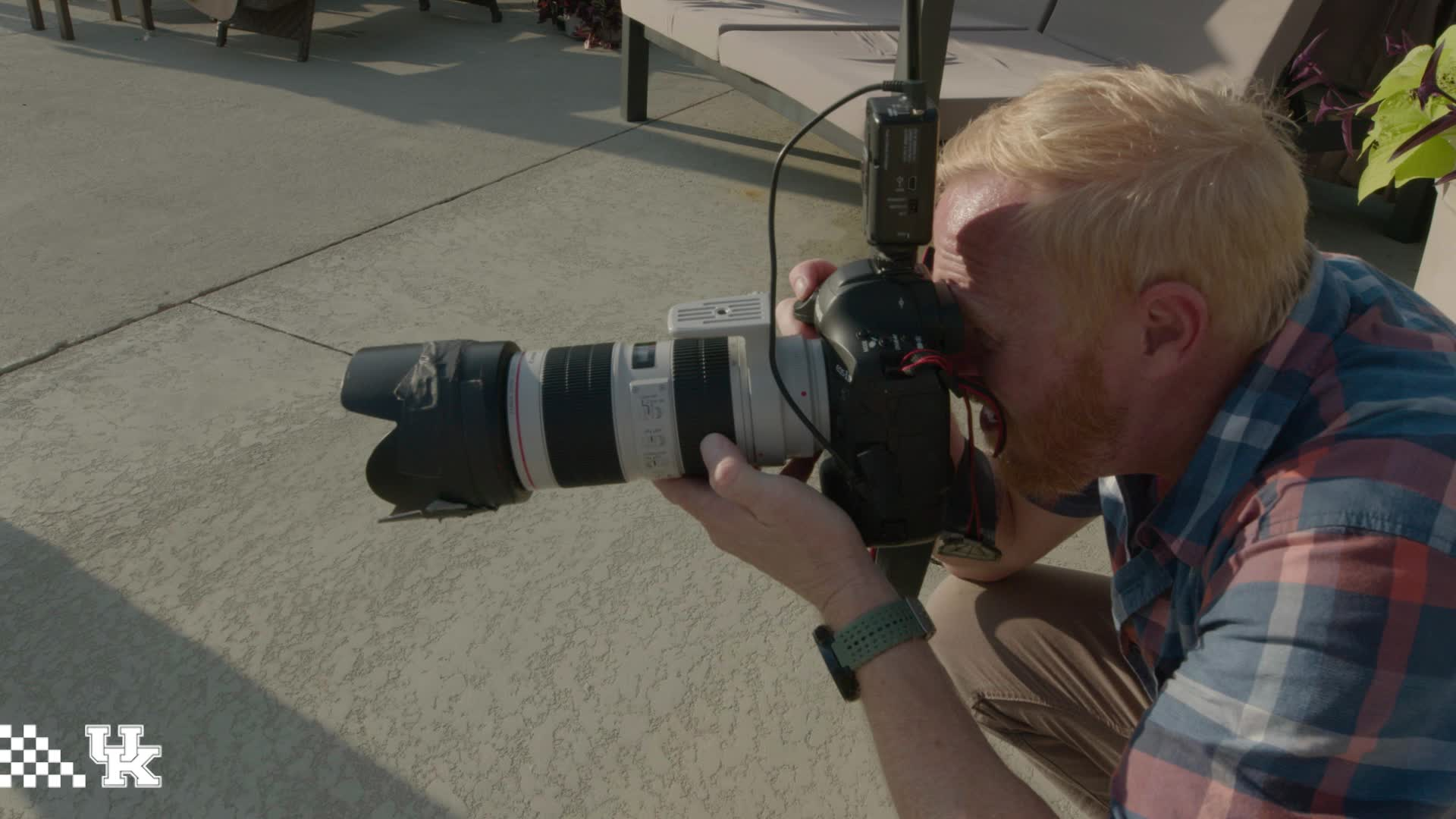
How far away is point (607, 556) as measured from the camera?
2133mm

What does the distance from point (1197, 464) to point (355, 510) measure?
5.74 ft

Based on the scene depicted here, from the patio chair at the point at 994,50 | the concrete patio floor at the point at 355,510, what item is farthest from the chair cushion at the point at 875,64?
the concrete patio floor at the point at 355,510

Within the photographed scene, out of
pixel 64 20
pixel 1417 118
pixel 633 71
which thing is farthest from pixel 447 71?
pixel 1417 118

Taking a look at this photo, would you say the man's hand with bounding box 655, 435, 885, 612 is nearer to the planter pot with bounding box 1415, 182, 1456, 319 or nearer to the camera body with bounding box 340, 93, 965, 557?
the camera body with bounding box 340, 93, 965, 557

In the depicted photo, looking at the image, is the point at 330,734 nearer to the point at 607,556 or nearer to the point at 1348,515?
the point at 607,556

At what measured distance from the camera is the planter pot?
6.40 ft

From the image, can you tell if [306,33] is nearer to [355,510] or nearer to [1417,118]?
[355,510]

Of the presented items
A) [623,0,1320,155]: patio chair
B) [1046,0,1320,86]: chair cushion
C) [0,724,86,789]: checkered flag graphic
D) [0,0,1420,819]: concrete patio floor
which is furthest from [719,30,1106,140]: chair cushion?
[0,724,86,789]: checkered flag graphic

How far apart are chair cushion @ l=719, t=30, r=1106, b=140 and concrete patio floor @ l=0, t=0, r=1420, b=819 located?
538mm

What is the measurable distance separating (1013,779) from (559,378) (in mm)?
702

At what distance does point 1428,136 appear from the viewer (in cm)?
171

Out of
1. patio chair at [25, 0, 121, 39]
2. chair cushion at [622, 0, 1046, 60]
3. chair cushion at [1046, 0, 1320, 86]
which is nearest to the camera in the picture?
chair cushion at [1046, 0, 1320, 86]

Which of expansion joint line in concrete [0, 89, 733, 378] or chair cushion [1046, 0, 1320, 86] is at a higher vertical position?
chair cushion [1046, 0, 1320, 86]

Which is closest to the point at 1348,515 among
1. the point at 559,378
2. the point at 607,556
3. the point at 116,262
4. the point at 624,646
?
the point at 559,378
